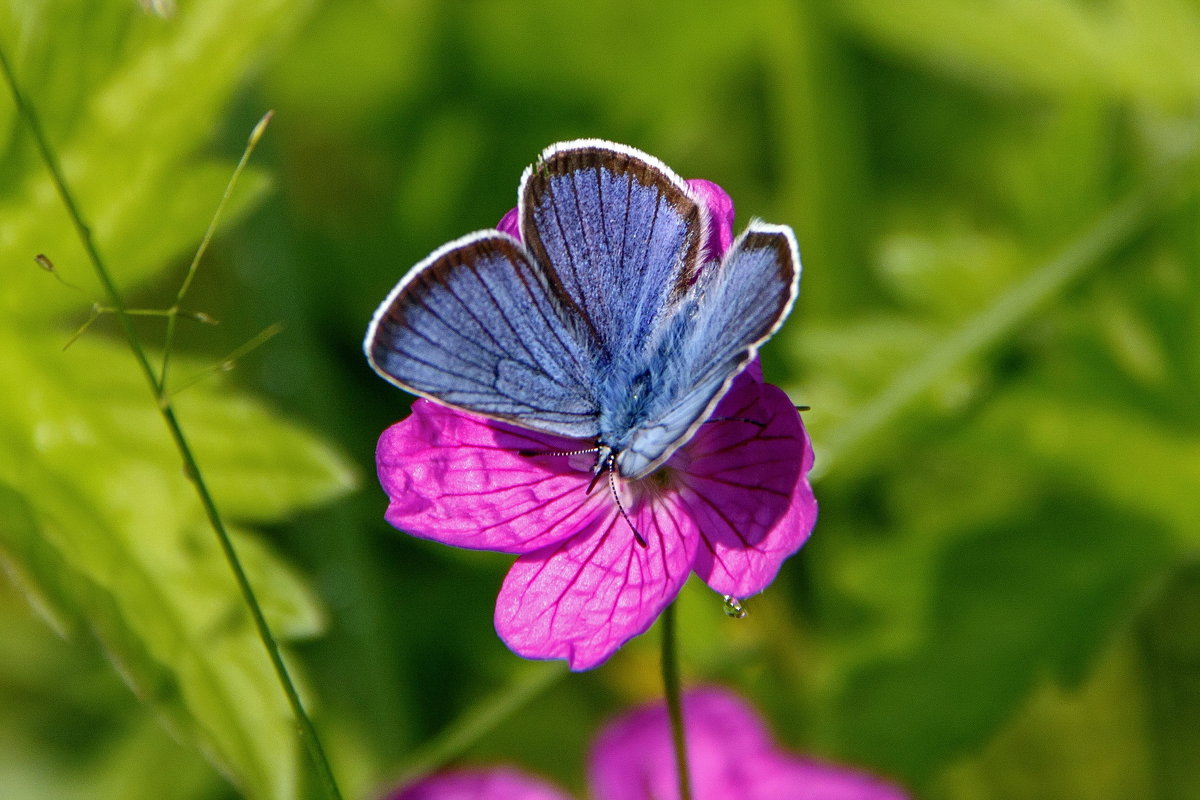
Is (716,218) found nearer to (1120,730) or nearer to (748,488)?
(748,488)

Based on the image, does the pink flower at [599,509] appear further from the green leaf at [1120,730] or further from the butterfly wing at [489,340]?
the green leaf at [1120,730]

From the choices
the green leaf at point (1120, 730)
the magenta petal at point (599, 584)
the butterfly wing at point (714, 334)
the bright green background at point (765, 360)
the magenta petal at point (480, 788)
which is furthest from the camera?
the green leaf at point (1120, 730)

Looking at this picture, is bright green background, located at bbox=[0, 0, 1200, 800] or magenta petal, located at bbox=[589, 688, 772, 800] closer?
bright green background, located at bbox=[0, 0, 1200, 800]

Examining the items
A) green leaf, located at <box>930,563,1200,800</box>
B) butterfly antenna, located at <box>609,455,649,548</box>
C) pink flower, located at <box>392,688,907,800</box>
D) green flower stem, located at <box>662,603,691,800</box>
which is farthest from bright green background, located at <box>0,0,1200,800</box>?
green flower stem, located at <box>662,603,691,800</box>

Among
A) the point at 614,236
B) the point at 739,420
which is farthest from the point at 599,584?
the point at 614,236

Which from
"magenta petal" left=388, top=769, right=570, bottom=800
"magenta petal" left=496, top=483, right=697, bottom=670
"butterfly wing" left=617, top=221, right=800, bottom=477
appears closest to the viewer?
"butterfly wing" left=617, top=221, right=800, bottom=477

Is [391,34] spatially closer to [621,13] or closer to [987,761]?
[621,13]

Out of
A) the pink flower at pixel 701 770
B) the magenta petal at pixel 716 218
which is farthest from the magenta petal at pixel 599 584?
the pink flower at pixel 701 770

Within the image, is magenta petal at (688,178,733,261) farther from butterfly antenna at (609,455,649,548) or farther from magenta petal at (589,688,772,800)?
magenta petal at (589,688,772,800)
